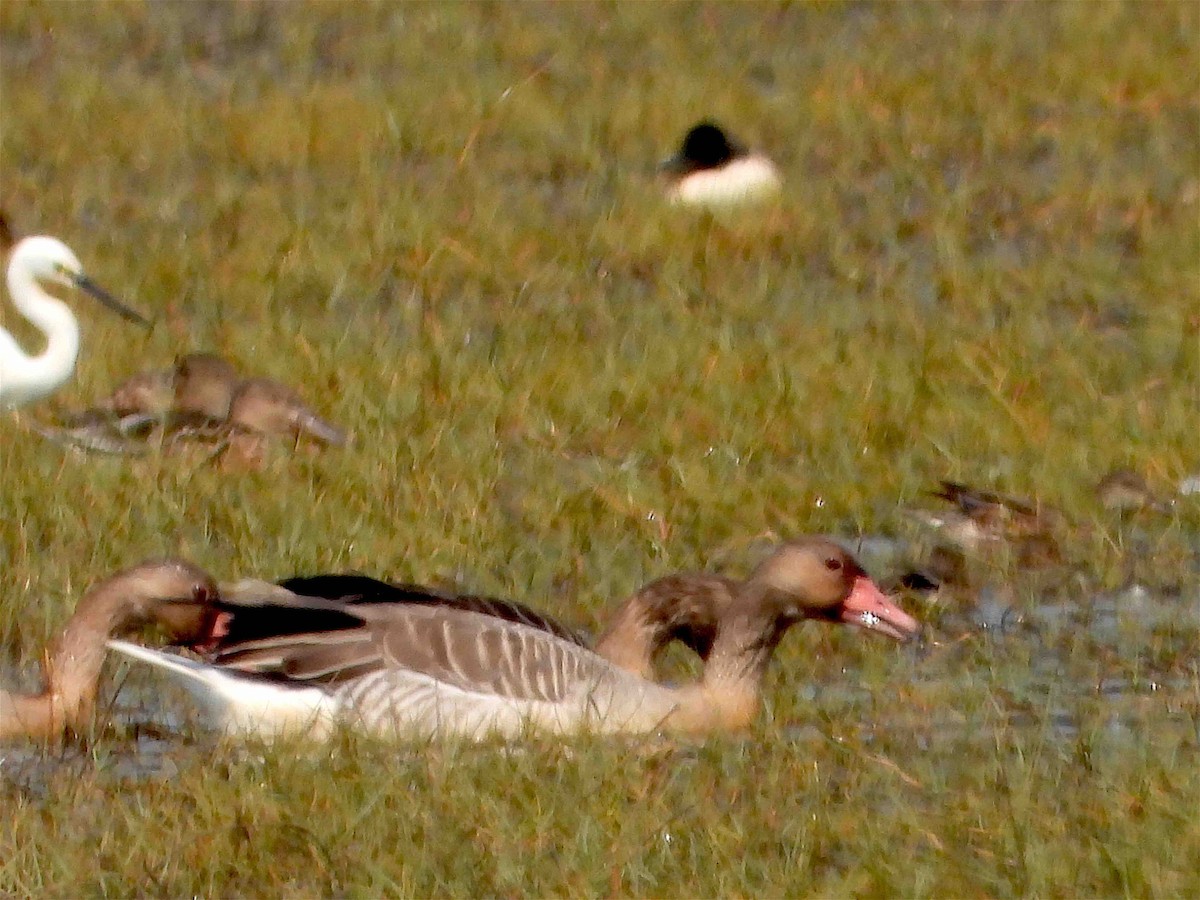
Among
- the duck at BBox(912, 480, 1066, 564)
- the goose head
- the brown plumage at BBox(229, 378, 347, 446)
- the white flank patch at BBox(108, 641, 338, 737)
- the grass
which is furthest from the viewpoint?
the brown plumage at BBox(229, 378, 347, 446)

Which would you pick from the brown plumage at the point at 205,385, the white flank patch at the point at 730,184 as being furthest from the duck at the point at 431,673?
the white flank patch at the point at 730,184

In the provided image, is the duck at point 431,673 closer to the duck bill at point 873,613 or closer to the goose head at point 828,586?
the goose head at point 828,586

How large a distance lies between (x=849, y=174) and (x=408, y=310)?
2.86 metres

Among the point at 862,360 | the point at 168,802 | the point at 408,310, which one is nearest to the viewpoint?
the point at 168,802

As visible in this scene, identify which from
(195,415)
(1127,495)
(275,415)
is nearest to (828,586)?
(1127,495)

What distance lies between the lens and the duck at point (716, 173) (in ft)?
37.6

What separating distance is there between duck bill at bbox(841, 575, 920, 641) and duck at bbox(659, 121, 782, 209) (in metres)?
4.75

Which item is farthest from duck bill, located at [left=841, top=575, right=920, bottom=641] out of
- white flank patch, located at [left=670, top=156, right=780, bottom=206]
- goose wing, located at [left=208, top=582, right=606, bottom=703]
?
white flank patch, located at [left=670, top=156, right=780, bottom=206]

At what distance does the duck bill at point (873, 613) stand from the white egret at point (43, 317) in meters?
3.36

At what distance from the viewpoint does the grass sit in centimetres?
520

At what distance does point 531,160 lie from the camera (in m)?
12.4

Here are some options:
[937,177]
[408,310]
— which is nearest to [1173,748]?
[408,310]

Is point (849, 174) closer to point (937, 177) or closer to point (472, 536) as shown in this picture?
point (937, 177)

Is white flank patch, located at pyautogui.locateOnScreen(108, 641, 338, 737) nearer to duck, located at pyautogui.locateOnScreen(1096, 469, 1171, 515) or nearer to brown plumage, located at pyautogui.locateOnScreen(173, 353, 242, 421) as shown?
brown plumage, located at pyautogui.locateOnScreen(173, 353, 242, 421)
